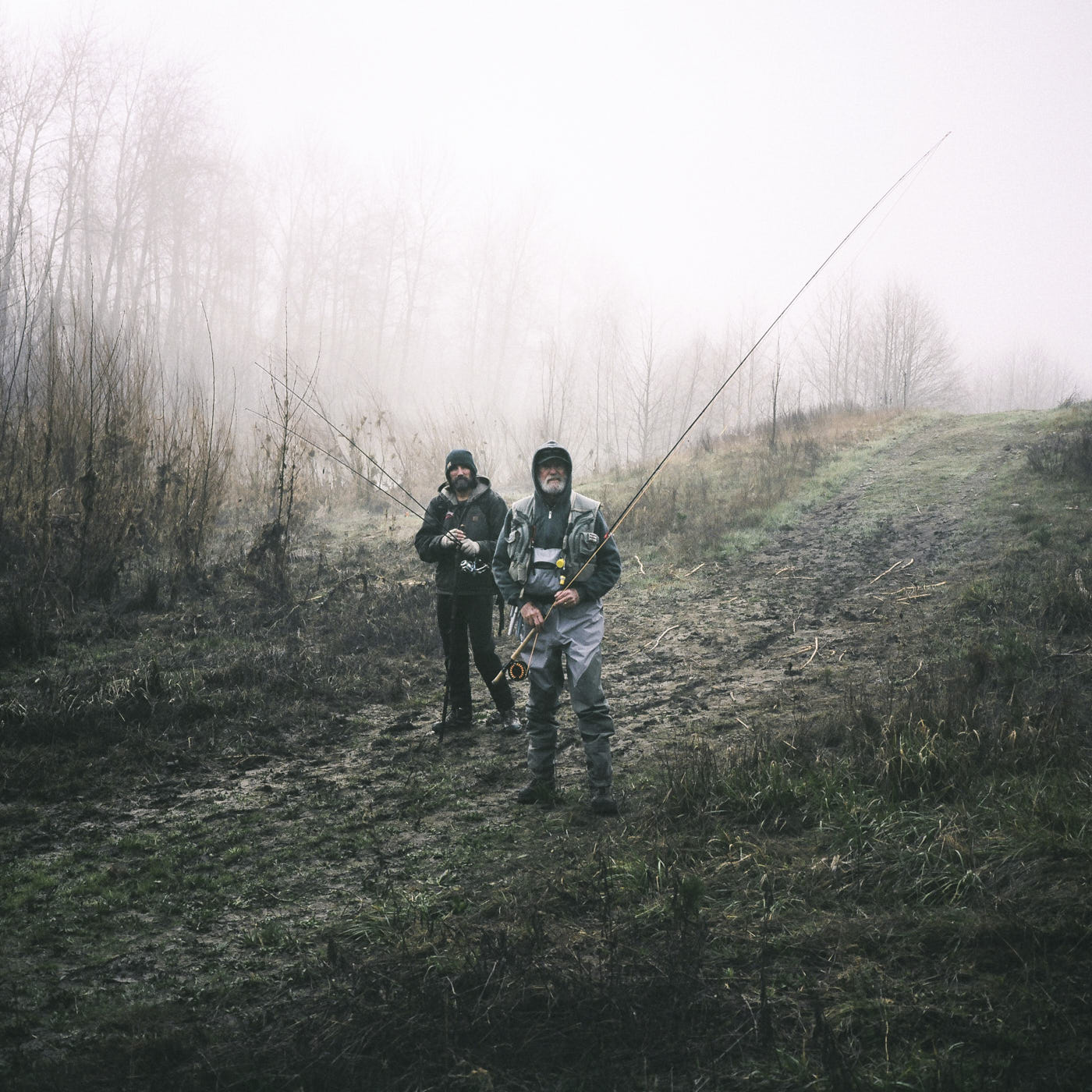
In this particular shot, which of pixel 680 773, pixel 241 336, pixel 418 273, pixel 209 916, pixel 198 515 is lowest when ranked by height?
pixel 209 916

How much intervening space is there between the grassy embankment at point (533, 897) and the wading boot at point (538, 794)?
0.12 meters

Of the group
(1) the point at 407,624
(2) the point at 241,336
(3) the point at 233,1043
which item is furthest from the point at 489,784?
(2) the point at 241,336

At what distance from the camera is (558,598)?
4.53m

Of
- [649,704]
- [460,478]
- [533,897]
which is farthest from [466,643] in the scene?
[533,897]

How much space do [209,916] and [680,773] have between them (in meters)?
2.51

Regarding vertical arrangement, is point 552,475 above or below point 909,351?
below

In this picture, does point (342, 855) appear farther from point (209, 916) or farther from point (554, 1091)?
point (554, 1091)

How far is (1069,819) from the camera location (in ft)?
11.5

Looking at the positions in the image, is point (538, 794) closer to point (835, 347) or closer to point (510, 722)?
point (510, 722)

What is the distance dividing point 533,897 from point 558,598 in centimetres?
166

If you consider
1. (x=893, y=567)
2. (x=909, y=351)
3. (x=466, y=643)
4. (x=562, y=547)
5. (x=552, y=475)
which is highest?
(x=909, y=351)

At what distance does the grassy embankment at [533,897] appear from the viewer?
8.02ft

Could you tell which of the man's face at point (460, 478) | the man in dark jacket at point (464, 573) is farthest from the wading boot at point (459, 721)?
the man's face at point (460, 478)

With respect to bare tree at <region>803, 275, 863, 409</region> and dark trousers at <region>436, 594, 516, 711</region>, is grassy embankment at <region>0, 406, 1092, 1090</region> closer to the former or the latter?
dark trousers at <region>436, 594, 516, 711</region>
